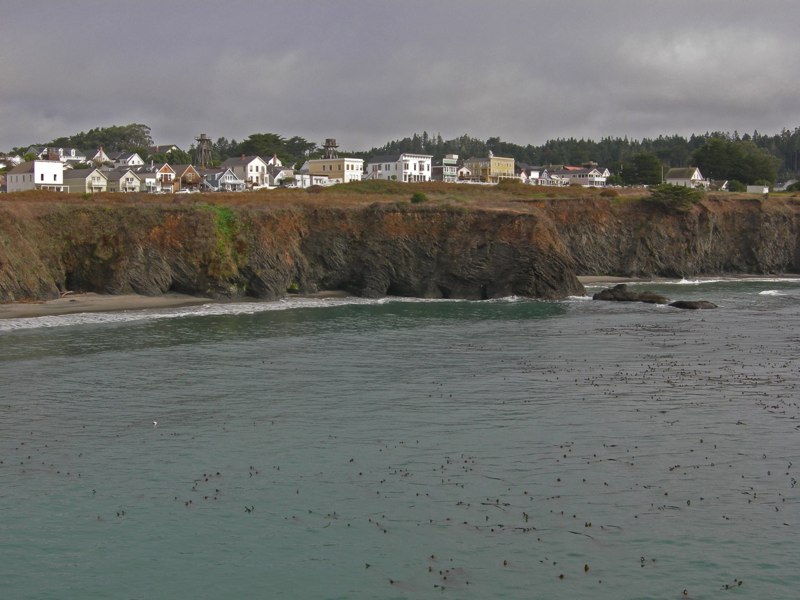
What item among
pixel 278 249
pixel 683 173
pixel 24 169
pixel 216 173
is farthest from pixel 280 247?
pixel 683 173

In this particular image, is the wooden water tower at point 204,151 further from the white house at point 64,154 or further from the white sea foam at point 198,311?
the white sea foam at point 198,311

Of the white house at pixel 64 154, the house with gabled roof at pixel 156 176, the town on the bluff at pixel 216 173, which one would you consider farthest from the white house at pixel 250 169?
the white house at pixel 64 154

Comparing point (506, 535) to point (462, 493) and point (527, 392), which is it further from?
point (527, 392)

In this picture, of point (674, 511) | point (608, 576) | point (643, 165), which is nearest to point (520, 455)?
point (674, 511)

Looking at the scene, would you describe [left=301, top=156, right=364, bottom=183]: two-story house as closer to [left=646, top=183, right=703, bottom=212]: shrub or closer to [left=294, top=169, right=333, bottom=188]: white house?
[left=294, top=169, right=333, bottom=188]: white house

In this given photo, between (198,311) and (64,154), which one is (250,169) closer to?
(64,154)

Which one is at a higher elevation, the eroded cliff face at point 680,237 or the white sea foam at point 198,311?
the eroded cliff face at point 680,237

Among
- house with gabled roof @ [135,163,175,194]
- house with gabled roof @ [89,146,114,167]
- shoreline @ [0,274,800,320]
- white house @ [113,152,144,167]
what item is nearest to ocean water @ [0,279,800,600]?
shoreline @ [0,274,800,320]

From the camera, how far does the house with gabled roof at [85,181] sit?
120 m

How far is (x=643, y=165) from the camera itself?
163m

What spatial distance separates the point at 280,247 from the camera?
74500 mm

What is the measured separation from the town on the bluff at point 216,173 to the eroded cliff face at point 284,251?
3649cm

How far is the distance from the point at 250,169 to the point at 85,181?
40.9 meters

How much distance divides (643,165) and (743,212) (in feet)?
200
